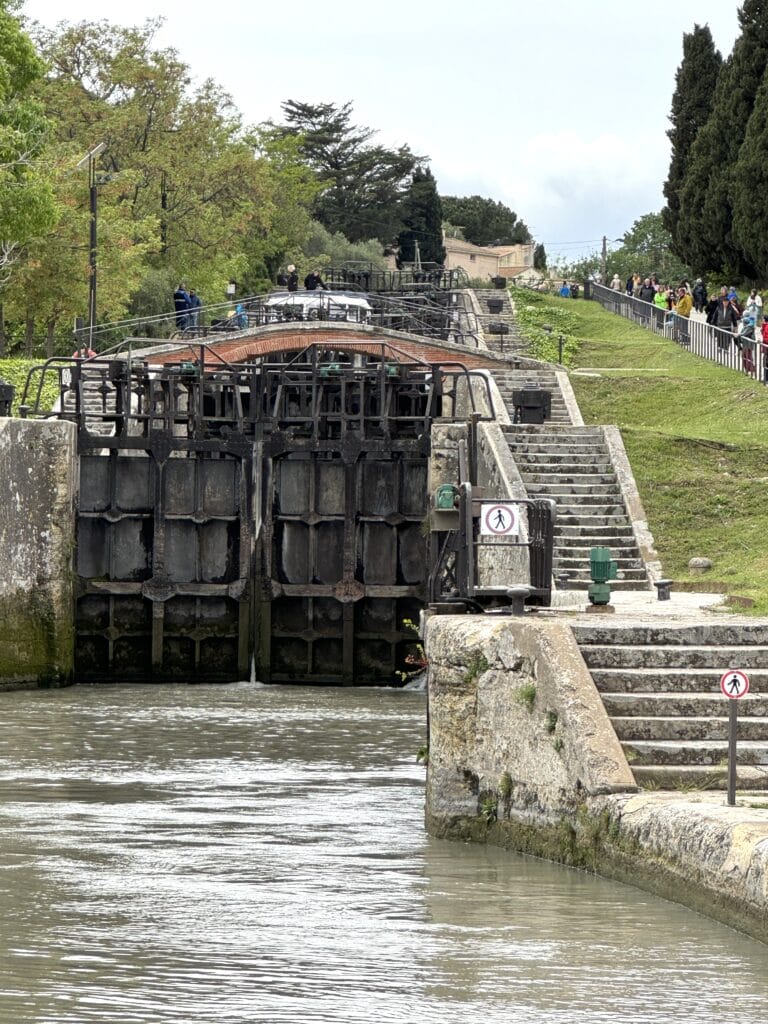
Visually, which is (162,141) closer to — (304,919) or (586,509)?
(586,509)

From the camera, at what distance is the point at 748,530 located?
914 inches

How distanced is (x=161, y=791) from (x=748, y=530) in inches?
370

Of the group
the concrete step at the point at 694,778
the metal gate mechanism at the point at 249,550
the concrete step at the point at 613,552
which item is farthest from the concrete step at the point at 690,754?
the metal gate mechanism at the point at 249,550

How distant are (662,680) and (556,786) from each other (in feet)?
4.24

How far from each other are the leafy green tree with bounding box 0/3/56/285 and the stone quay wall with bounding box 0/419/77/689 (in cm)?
782

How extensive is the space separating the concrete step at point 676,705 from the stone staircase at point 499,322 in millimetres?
26240

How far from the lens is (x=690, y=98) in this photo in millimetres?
63719

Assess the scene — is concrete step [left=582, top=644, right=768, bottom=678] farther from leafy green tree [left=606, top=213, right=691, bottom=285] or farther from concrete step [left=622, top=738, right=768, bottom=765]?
leafy green tree [left=606, top=213, right=691, bottom=285]

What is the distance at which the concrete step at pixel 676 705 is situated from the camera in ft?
41.8

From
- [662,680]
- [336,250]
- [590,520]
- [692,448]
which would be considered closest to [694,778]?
[662,680]

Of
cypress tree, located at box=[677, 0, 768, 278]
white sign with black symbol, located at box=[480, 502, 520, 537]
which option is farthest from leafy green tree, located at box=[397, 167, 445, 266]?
white sign with black symbol, located at box=[480, 502, 520, 537]

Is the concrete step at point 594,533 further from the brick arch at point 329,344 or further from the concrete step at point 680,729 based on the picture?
the brick arch at point 329,344

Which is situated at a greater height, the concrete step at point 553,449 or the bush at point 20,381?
the bush at point 20,381

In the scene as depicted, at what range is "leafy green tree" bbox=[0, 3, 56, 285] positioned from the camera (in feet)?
107
